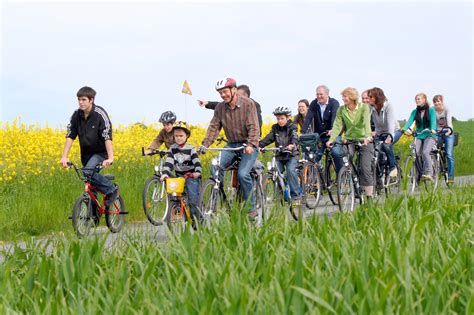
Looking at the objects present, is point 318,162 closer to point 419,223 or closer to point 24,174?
point 24,174

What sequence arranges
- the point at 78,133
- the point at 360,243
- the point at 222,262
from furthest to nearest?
the point at 78,133, the point at 360,243, the point at 222,262

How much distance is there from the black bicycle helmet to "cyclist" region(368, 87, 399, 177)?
3.19 m

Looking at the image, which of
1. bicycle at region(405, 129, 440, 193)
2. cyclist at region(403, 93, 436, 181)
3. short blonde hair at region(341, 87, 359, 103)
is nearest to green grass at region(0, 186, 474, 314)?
short blonde hair at region(341, 87, 359, 103)

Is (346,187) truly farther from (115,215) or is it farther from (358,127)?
(115,215)

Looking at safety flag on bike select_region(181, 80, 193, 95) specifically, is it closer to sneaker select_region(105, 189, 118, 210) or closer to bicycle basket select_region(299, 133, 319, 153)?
bicycle basket select_region(299, 133, 319, 153)

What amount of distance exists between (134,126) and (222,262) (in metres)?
20.2

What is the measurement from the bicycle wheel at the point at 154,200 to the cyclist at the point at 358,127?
2.53m

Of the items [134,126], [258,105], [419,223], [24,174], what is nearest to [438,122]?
[258,105]

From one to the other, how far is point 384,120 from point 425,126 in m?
1.87

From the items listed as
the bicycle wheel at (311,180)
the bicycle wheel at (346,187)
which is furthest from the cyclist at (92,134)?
the bicycle wheel at (311,180)

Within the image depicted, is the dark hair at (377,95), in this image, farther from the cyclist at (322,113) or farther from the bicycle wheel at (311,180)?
the bicycle wheel at (311,180)

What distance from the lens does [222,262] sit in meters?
5.07

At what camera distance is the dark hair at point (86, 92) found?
10.6m

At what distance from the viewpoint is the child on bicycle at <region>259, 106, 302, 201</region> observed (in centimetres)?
1244
